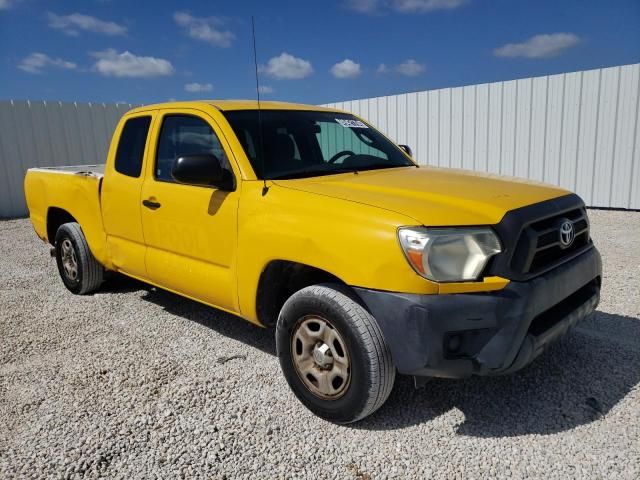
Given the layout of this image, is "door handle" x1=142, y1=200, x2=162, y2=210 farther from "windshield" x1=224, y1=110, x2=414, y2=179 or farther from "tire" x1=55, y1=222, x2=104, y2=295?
"tire" x1=55, y1=222, x2=104, y2=295

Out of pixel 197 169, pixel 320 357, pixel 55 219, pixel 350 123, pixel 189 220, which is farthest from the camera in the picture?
pixel 55 219

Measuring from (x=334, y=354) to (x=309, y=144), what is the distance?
169cm

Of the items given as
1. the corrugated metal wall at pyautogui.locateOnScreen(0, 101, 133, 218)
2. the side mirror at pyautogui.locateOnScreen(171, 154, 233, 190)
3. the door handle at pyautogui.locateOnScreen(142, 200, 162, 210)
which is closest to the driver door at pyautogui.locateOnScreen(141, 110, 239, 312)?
the door handle at pyautogui.locateOnScreen(142, 200, 162, 210)

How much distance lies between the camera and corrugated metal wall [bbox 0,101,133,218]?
11.4 m

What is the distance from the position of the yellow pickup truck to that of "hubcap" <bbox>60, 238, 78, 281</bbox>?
121 cm

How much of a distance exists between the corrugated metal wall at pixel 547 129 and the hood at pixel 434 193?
283 inches

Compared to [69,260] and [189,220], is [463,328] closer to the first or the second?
[189,220]

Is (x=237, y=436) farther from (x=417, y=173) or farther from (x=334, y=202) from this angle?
(x=417, y=173)

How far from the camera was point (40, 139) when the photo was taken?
11742 mm

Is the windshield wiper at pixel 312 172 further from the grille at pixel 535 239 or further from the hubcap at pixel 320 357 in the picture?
the grille at pixel 535 239

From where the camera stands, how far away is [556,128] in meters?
9.57

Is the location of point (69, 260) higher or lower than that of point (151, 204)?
lower

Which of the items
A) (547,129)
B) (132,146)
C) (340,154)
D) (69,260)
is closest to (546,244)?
(340,154)

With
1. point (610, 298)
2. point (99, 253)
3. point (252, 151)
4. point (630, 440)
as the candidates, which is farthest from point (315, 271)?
point (610, 298)
